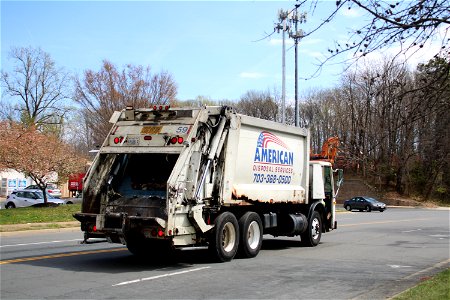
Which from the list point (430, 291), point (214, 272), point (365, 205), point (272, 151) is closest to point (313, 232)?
point (272, 151)

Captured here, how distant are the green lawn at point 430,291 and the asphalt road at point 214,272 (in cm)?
42

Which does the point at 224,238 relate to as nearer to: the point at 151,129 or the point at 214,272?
the point at 214,272

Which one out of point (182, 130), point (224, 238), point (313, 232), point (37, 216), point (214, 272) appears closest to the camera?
point (214, 272)

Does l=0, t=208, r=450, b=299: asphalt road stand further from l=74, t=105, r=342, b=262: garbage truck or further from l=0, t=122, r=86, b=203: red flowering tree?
Answer: l=0, t=122, r=86, b=203: red flowering tree

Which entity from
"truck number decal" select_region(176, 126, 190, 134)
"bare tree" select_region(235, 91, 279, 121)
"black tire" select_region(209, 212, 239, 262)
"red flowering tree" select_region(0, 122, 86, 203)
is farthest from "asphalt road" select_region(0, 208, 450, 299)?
"bare tree" select_region(235, 91, 279, 121)

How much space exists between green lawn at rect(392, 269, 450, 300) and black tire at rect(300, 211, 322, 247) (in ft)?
19.8

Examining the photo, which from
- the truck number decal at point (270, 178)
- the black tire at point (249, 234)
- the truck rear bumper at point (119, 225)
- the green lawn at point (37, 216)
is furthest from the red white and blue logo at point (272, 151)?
the green lawn at point (37, 216)

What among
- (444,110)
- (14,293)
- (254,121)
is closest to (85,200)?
(14,293)

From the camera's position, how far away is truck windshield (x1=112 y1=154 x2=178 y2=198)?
11344 millimetres

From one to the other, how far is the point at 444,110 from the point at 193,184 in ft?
15.8

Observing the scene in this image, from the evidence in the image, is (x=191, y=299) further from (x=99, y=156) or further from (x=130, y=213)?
(x=99, y=156)

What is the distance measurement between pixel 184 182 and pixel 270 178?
3.47 meters

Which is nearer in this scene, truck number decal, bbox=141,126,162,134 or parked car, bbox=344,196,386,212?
truck number decal, bbox=141,126,162,134

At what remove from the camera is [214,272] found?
1018cm
